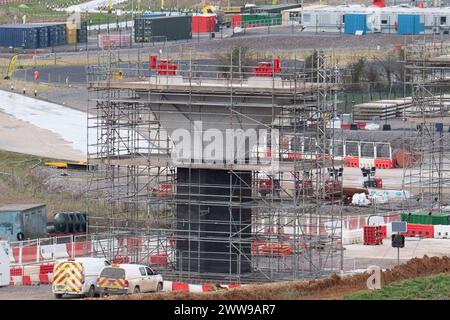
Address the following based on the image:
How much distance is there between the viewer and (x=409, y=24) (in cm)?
12975

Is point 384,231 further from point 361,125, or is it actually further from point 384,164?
point 361,125

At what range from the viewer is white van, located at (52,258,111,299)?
46750 mm

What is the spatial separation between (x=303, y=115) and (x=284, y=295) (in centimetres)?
1003

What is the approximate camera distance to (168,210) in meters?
57.2

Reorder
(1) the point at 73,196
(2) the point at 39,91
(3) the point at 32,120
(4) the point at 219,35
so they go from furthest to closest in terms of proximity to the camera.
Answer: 1. (4) the point at 219,35
2. (2) the point at 39,91
3. (3) the point at 32,120
4. (1) the point at 73,196

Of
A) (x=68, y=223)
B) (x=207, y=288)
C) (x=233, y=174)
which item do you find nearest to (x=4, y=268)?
(x=207, y=288)

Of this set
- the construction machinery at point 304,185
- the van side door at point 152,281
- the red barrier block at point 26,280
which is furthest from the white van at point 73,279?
the construction machinery at point 304,185

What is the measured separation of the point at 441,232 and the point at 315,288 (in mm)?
17118

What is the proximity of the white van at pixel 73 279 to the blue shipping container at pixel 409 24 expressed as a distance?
82996mm

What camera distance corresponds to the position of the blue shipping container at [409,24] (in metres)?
129

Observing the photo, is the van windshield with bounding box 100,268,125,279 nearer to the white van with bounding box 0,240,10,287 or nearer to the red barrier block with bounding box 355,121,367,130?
the white van with bounding box 0,240,10,287

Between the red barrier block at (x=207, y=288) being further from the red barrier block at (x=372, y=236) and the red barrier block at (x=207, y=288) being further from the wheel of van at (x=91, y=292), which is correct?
the red barrier block at (x=372, y=236)
